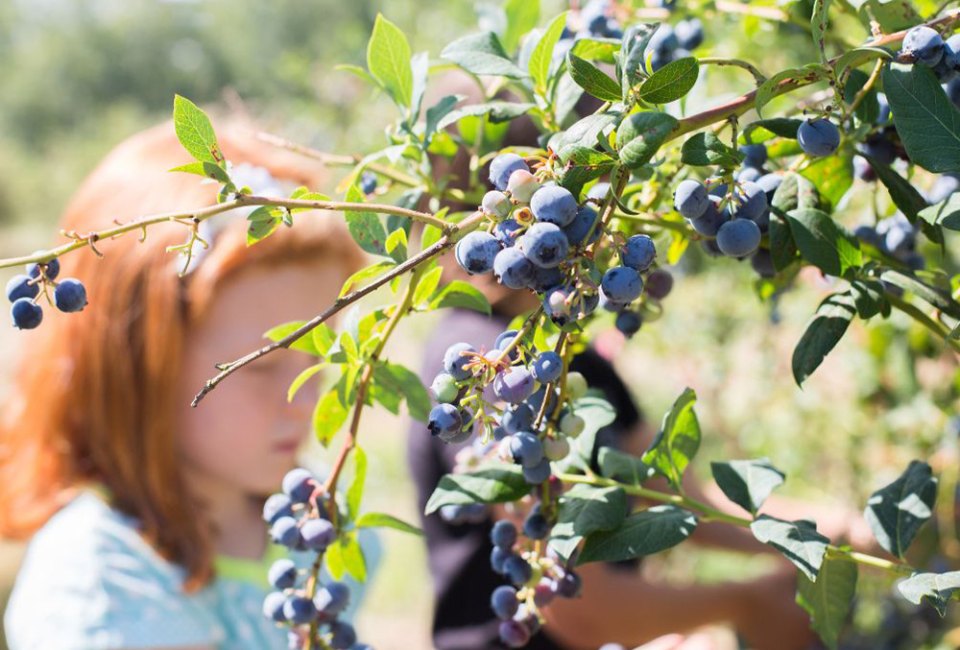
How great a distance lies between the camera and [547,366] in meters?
0.42

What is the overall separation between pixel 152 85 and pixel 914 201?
25083mm

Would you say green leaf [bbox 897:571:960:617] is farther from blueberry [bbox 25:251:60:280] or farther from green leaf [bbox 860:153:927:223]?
blueberry [bbox 25:251:60:280]

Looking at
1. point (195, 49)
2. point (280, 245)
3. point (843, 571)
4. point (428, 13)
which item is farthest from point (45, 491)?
point (195, 49)

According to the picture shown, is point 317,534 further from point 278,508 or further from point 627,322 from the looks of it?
point 627,322

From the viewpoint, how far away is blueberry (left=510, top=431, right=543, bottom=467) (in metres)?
0.48

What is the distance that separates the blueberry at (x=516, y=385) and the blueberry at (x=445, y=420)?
3 cm

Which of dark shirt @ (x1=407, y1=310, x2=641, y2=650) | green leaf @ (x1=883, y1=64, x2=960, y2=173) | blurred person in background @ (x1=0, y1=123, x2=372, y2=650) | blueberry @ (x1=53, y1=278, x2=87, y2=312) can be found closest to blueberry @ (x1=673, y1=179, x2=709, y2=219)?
green leaf @ (x1=883, y1=64, x2=960, y2=173)

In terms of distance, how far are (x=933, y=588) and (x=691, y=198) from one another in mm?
228

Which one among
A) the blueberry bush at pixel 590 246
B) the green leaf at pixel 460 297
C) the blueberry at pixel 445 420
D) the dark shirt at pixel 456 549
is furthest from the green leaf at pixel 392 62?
the dark shirt at pixel 456 549

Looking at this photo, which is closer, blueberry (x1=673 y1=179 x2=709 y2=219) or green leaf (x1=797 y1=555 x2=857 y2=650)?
blueberry (x1=673 y1=179 x2=709 y2=219)

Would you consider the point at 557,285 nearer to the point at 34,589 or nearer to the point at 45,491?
the point at 34,589

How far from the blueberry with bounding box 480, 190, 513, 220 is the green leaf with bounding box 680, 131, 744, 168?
0.10 metres

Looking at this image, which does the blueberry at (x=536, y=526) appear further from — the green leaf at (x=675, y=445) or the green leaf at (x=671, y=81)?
the green leaf at (x=671, y=81)

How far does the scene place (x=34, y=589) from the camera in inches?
58.4
